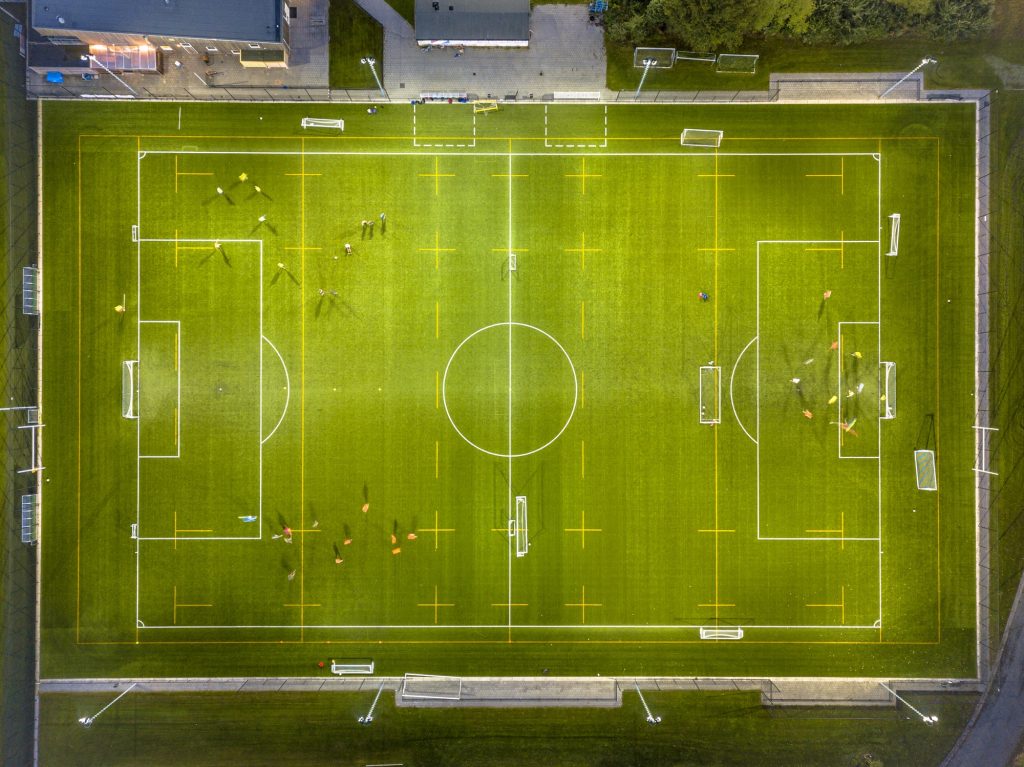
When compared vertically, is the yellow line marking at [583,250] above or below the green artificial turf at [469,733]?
above

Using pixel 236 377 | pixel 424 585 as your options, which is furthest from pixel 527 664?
Answer: pixel 236 377

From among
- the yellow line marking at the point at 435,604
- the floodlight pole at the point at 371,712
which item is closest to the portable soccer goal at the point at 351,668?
the floodlight pole at the point at 371,712

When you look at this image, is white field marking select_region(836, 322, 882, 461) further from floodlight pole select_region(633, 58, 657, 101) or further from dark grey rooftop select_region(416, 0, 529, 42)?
dark grey rooftop select_region(416, 0, 529, 42)

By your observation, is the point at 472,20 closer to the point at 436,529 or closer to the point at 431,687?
the point at 436,529

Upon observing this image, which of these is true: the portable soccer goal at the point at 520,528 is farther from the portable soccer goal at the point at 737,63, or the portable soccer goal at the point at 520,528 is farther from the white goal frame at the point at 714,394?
the portable soccer goal at the point at 737,63

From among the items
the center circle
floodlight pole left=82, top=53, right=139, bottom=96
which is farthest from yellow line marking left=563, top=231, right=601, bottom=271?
floodlight pole left=82, top=53, right=139, bottom=96

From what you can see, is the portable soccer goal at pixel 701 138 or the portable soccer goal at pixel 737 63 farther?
the portable soccer goal at pixel 701 138

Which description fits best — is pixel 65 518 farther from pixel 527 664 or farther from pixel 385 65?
pixel 385 65
